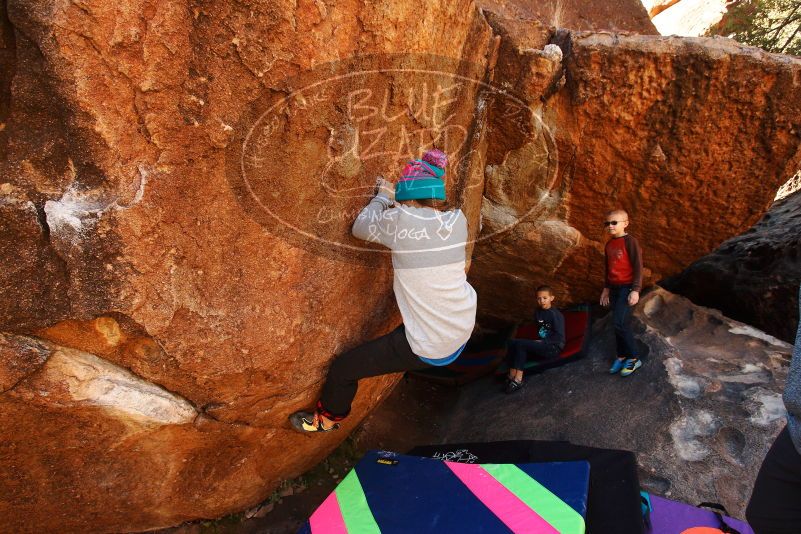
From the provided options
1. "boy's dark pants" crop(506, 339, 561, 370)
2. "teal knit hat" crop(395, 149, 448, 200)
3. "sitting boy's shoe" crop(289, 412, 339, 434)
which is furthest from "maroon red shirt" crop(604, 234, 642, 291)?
"sitting boy's shoe" crop(289, 412, 339, 434)

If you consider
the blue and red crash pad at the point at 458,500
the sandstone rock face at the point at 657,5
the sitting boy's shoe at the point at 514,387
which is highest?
the sandstone rock face at the point at 657,5

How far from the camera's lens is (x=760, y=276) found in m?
4.57

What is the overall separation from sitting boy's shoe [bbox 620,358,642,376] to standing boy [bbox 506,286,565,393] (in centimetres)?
49

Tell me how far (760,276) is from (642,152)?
207 centimetres

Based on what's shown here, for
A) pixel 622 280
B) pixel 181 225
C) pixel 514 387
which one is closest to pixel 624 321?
pixel 622 280

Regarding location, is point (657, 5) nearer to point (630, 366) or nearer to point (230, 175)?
point (630, 366)

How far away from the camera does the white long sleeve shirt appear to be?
86.5 inches

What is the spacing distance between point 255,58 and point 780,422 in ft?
10.0

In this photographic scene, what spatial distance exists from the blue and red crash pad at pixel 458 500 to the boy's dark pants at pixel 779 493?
0.64 meters

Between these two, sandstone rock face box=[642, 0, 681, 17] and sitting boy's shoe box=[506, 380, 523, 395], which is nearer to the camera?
sitting boy's shoe box=[506, 380, 523, 395]

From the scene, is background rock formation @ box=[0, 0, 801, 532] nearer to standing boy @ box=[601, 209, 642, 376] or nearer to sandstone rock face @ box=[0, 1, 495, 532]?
sandstone rock face @ box=[0, 1, 495, 532]

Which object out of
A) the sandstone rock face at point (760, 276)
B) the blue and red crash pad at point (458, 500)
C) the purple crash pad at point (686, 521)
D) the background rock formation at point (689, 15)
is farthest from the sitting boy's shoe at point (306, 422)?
the background rock formation at point (689, 15)

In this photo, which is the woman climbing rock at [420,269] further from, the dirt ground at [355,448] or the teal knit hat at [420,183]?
the dirt ground at [355,448]

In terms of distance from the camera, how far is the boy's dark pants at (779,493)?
1.67 m
